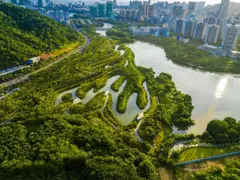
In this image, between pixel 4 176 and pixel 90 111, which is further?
pixel 90 111

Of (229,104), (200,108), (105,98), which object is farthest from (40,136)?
(229,104)

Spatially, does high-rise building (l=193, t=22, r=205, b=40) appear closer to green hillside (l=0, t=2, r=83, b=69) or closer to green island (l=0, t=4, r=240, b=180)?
green hillside (l=0, t=2, r=83, b=69)

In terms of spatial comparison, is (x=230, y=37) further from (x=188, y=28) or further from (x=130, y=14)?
(x=130, y=14)

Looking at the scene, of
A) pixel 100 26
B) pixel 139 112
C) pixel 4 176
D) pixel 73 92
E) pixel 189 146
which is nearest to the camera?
pixel 4 176

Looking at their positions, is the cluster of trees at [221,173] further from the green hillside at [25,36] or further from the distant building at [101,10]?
the distant building at [101,10]

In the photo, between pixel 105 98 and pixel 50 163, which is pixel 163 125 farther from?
pixel 50 163

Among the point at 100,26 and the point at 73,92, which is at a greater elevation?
the point at 100,26

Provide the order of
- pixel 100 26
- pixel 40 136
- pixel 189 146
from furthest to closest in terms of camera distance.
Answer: pixel 100 26
pixel 189 146
pixel 40 136

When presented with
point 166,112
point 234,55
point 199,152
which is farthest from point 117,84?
point 234,55
